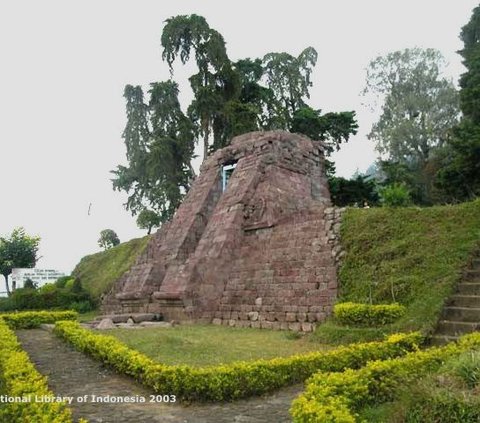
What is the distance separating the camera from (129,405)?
185 inches

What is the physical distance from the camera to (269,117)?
25188mm

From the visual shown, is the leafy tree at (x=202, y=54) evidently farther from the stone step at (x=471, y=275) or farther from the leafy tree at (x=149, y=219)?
the stone step at (x=471, y=275)

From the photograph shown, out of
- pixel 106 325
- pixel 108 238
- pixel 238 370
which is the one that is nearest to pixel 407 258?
pixel 238 370

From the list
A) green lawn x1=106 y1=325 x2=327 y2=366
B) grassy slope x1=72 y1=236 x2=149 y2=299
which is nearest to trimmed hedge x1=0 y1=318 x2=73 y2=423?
green lawn x1=106 y1=325 x2=327 y2=366

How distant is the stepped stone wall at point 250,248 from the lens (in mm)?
10375

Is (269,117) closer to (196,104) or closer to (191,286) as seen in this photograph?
(196,104)

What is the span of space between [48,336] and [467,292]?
8425 millimetres

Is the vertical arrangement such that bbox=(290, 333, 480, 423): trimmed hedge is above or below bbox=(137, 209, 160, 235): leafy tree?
below

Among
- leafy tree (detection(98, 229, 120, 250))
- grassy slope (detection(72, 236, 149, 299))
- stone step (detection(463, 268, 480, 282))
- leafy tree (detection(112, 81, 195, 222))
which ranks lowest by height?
stone step (detection(463, 268, 480, 282))

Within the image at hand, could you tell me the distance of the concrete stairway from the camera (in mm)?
6742

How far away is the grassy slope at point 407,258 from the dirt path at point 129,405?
309cm

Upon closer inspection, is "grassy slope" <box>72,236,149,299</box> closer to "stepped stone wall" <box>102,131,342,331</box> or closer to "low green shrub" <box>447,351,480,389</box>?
"stepped stone wall" <box>102,131,342,331</box>

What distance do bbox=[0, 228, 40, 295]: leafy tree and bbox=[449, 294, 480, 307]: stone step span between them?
34.1m

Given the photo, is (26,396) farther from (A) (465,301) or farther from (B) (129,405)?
(A) (465,301)
